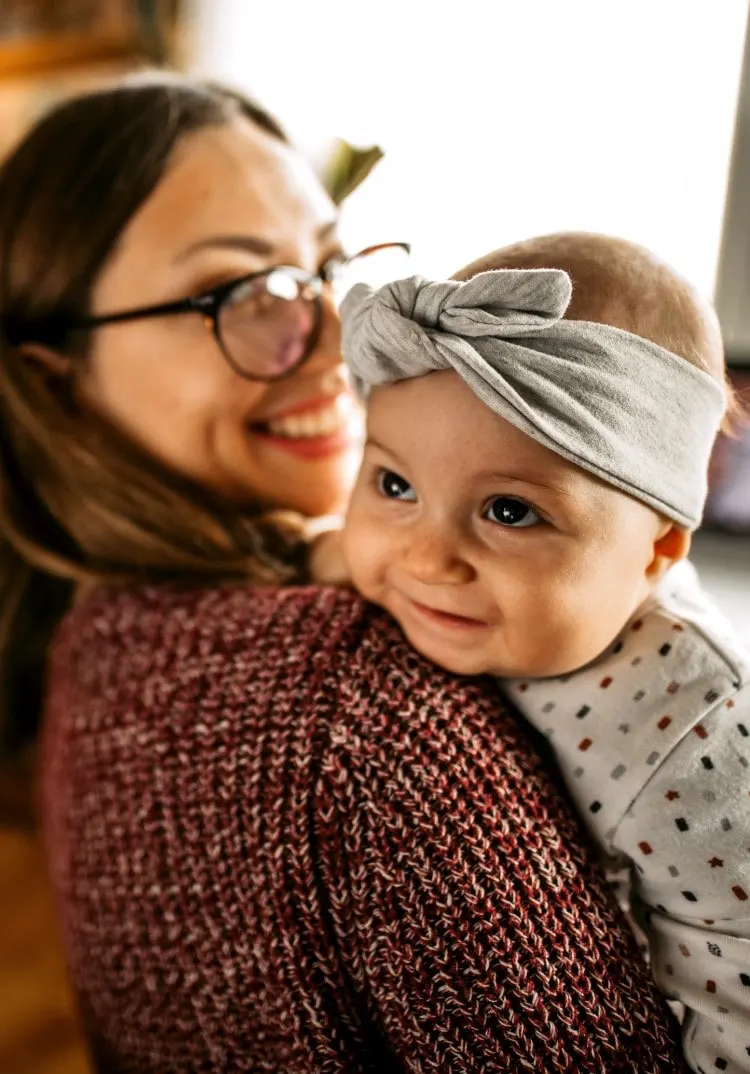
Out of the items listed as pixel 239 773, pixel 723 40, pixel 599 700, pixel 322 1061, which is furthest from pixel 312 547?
pixel 723 40

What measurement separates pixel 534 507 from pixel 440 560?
0.29 feet

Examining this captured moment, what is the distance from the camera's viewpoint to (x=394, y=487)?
78 cm

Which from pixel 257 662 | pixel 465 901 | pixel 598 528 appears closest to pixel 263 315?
pixel 257 662

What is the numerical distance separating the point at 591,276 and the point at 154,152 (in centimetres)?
65

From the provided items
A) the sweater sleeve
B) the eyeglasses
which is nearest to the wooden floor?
the sweater sleeve

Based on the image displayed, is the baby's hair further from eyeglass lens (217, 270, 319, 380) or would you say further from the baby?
eyeglass lens (217, 270, 319, 380)

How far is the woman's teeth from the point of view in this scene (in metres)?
1.13

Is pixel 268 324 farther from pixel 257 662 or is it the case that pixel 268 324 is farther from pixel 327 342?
pixel 257 662

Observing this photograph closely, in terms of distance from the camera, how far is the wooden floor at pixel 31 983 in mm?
1524

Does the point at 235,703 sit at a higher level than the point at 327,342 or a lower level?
lower

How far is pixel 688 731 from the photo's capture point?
2.29 feet

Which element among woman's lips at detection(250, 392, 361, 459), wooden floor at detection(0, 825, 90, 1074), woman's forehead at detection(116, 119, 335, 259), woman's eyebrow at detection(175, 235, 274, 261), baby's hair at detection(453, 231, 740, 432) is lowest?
wooden floor at detection(0, 825, 90, 1074)

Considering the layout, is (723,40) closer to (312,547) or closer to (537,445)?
(537,445)

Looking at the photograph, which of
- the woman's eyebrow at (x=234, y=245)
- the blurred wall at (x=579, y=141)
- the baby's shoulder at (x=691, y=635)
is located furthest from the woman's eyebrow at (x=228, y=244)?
the baby's shoulder at (x=691, y=635)
